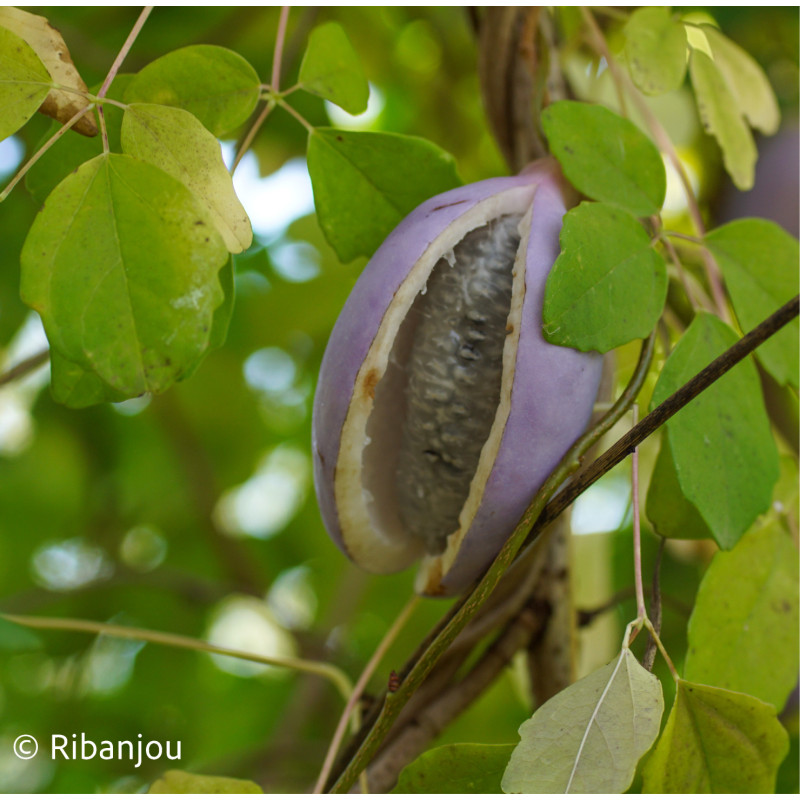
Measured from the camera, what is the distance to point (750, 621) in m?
0.45

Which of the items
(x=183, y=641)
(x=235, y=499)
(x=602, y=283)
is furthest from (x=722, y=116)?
(x=235, y=499)

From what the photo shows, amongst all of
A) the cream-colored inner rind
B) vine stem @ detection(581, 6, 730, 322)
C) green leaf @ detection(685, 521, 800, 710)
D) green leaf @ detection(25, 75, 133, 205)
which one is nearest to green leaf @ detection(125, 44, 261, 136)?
green leaf @ detection(25, 75, 133, 205)

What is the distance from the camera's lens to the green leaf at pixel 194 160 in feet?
1.20

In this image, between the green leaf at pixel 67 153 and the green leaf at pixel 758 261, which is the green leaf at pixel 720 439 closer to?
the green leaf at pixel 758 261

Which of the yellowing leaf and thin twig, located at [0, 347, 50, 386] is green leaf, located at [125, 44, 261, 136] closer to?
the yellowing leaf

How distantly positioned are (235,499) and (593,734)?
0.81 meters

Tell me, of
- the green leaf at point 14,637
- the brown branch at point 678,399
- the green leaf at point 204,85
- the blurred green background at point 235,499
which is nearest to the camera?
A: the brown branch at point 678,399

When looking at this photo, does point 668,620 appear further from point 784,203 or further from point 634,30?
point 634,30

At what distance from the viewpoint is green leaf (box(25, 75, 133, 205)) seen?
1.35 ft

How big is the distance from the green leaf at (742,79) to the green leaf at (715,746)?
1.17ft

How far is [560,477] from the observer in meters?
0.37

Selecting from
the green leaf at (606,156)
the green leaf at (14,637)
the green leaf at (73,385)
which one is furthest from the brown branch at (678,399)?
the green leaf at (14,637)

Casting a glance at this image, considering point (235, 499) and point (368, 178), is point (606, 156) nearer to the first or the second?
point (368, 178)

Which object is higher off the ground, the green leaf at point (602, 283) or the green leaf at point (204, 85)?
the green leaf at point (204, 85)
